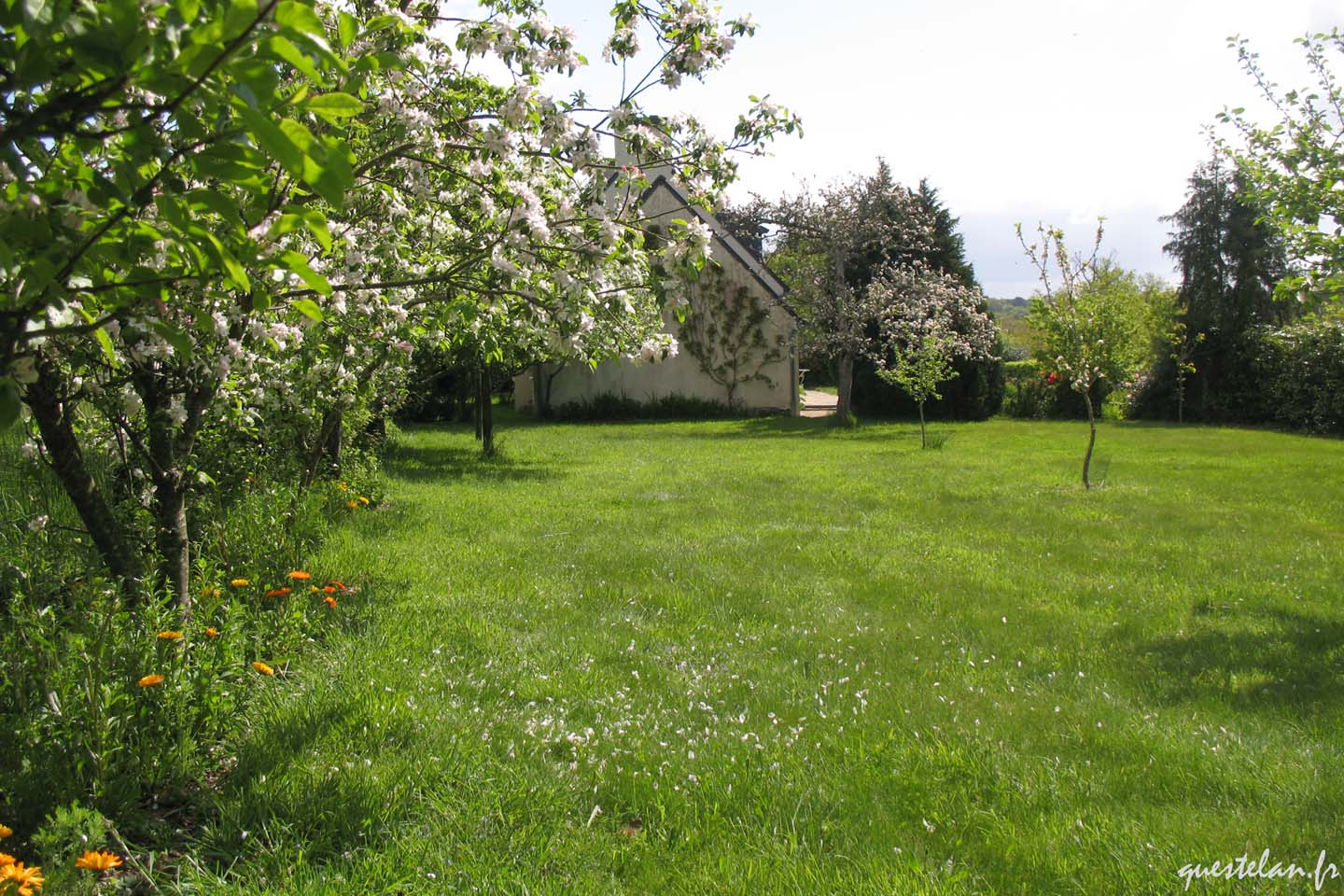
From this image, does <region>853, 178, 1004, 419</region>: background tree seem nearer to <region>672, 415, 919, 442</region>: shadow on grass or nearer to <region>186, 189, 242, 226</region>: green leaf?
<region>672, 415, 919, 442</region>: shadow on grass

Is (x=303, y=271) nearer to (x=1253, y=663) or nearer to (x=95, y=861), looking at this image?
(x=95, y=861)

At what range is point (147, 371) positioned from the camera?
366cm

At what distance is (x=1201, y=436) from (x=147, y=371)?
68.6 ft

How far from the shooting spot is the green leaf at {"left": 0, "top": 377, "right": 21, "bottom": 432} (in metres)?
1.27

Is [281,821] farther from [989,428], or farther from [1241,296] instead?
[1241,296]

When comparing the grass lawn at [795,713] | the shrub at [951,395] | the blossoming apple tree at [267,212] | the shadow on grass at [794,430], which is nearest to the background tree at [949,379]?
the shrub at [951,395]

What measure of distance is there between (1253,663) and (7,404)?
547cm

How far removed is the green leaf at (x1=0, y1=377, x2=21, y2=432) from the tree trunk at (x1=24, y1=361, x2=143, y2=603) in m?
1.89

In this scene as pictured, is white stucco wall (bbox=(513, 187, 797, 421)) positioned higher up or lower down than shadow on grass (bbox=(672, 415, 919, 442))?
higher up

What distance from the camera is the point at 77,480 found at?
3.21 metres

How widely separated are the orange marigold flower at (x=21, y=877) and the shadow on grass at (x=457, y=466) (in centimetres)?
871

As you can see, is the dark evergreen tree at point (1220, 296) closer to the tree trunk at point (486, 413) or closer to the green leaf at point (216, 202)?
the tree trunk at point (486, 413)

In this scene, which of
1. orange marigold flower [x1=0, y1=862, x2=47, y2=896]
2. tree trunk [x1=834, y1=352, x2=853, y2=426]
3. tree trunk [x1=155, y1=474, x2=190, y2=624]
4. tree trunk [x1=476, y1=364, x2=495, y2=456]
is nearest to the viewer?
orange marigold flower [x1=0, y1=862, x2=47, y2=896]

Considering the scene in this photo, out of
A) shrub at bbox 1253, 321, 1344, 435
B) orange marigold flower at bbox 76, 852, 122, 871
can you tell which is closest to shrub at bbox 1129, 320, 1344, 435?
shrub at bbox 1253, 321, 1344, 435
